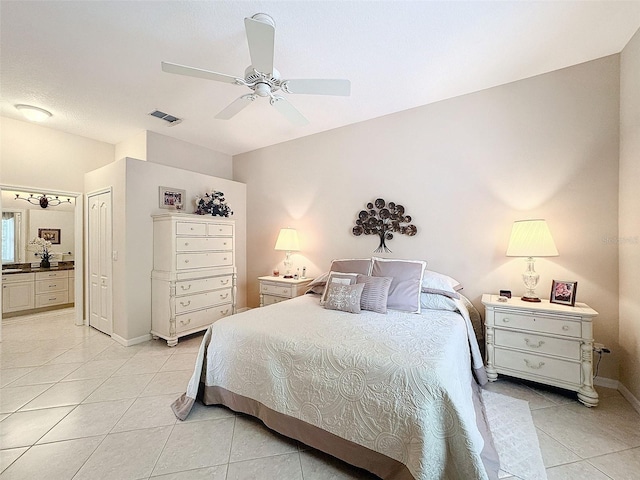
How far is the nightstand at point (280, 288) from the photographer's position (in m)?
3.55

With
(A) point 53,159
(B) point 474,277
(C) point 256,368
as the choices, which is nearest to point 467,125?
(B) point 474,277

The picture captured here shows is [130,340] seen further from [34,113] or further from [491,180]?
[491,180]

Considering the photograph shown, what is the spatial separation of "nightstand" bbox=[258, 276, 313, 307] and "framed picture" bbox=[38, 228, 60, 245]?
4623 millimetres

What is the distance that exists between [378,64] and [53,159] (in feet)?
14.9

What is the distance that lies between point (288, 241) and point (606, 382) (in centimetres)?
346

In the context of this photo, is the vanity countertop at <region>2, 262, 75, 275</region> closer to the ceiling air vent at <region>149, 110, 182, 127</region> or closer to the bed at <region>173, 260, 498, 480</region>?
the ceiling air vent at <region>149, 110, 182, 127</region>

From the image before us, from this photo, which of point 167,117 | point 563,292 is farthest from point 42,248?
point 563,292

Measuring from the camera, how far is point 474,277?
9.12ft

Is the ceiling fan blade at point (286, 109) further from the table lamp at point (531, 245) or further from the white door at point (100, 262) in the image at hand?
the white door at point (100, 262)

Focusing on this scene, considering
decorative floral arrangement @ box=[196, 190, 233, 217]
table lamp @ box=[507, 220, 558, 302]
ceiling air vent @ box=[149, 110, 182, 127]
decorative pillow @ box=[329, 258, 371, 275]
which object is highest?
ceiling air vent @ box=[149, 110, 182, 127]

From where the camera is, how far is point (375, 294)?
7.93ft

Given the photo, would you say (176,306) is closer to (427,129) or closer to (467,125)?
(427,129)

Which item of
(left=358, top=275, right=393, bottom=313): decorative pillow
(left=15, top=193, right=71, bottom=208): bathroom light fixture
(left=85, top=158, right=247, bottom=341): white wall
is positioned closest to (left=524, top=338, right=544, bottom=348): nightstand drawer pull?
(left=358, top=275, right=393, bottom=313): decorative pillow

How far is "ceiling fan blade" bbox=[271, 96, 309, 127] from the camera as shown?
216cm
